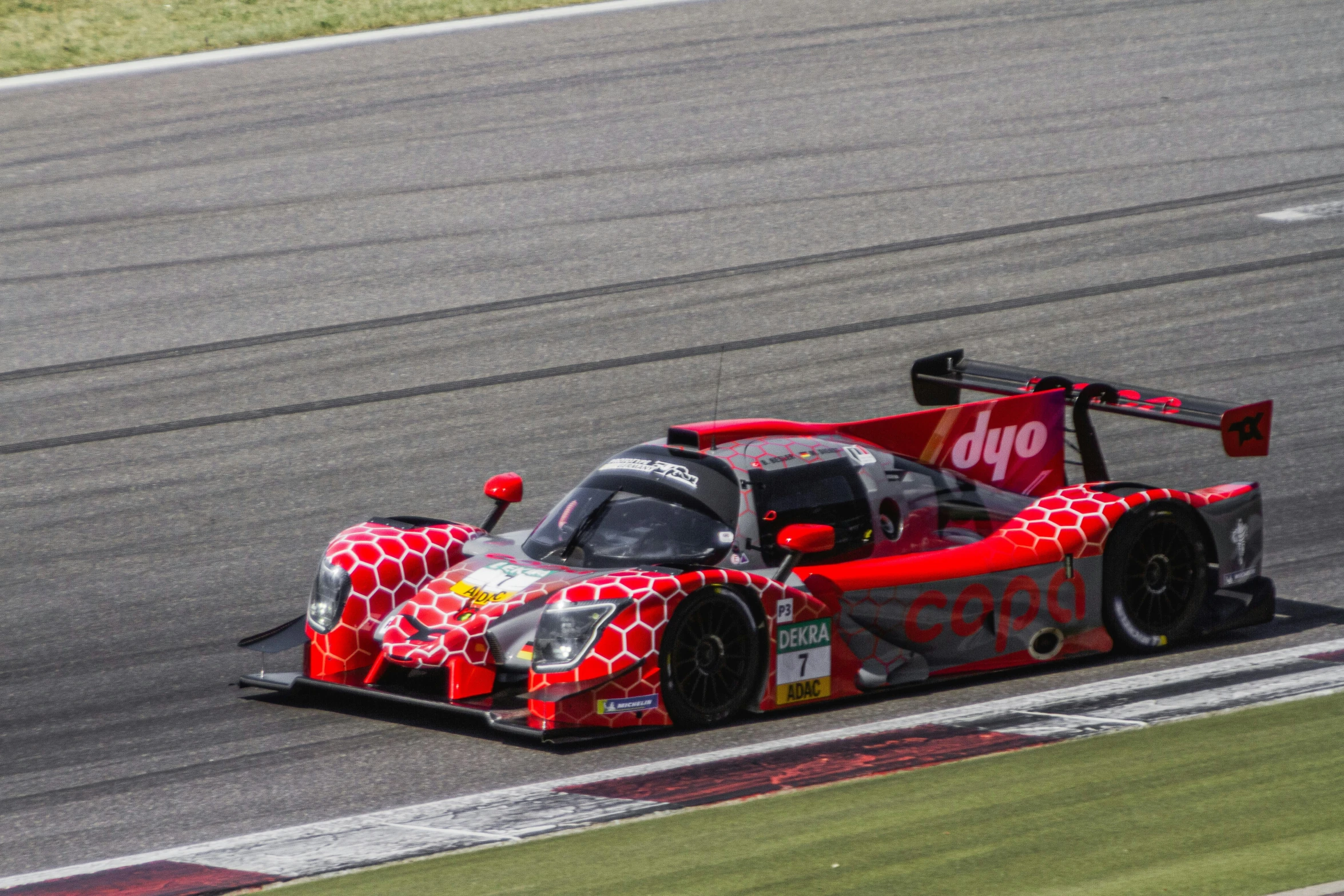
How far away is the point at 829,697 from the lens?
27.7 feet

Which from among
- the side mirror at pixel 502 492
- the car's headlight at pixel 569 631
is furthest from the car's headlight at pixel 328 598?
the car's headlight at pixel 569 631

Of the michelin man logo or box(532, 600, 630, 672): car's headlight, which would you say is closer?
box(532, 600, 630, 672): car's headlight

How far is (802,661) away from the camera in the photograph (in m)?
8.30

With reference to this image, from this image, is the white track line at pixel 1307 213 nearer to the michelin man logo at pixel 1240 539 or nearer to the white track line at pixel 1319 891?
the michelin man logo at pixel 1240 539

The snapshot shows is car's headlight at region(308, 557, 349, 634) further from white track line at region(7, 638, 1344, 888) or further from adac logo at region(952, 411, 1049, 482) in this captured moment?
adac logo at region(952, 411, 1049, 482)

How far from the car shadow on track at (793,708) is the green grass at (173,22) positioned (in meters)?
16.9

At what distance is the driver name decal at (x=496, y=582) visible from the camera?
829cm

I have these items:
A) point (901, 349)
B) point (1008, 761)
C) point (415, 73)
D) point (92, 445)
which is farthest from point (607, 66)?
point (1008, 761)

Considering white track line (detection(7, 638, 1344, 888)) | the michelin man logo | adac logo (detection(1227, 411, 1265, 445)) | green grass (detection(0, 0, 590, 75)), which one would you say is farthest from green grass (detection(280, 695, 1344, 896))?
green grass (detection(0, 0, 590, 75))

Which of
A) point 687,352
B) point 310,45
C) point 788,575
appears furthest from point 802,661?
point 310,45

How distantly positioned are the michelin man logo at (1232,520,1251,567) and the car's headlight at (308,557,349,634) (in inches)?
178

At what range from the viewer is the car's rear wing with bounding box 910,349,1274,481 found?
9.48m

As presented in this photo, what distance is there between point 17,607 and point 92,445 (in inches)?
130

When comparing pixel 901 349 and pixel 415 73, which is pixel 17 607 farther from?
pixel 415 73
